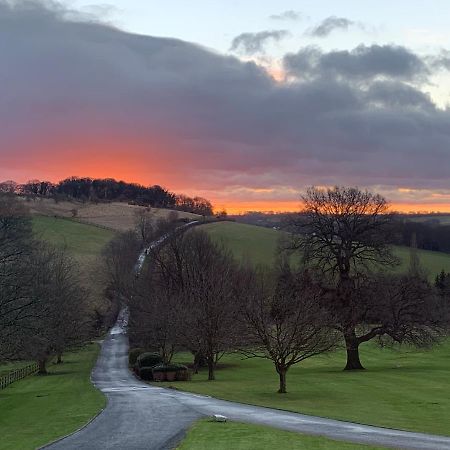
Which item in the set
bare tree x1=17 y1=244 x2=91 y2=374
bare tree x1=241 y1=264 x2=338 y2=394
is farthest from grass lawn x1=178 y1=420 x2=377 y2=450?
bare tree x1=17 y1=244 x2=91 y2=374

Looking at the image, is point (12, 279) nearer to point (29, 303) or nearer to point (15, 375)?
point (29, 303)

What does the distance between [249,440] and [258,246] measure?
127747 millimetres

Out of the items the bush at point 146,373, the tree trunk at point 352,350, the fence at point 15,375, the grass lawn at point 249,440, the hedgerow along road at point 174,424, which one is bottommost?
the fence at point 15,375

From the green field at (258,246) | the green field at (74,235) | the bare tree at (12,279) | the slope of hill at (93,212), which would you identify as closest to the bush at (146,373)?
the bare tree at (12,279)

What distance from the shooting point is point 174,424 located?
2502cm

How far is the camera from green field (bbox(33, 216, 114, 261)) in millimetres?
136625

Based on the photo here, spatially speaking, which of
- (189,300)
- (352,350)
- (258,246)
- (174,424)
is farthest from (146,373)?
(258,246)

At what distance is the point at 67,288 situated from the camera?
238 feet

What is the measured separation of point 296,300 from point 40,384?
24820 millimetres

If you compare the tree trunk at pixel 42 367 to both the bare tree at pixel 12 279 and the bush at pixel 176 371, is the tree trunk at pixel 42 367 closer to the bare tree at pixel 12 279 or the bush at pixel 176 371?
the bare tree at pixel 12 279

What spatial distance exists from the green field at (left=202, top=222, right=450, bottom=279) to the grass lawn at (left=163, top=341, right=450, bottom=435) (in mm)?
65766

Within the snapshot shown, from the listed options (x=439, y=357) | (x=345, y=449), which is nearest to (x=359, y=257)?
(x=439, y=357)

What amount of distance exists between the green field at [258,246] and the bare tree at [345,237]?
69.4m

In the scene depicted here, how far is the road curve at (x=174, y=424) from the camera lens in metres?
21.6
